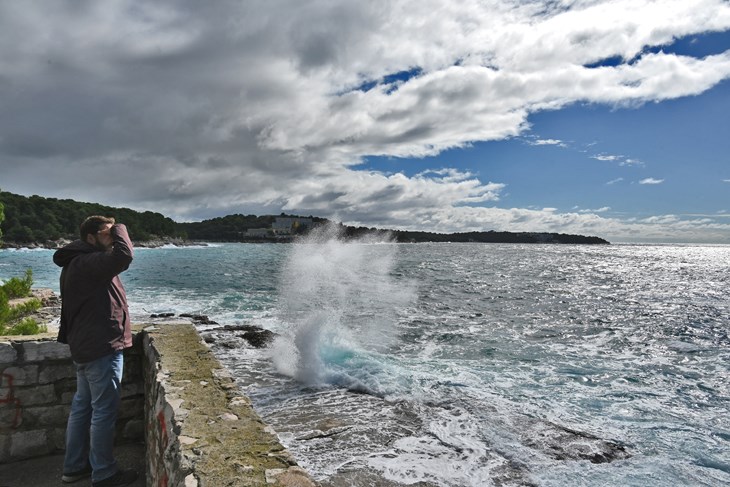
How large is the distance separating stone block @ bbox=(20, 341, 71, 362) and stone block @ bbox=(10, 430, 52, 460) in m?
0.83

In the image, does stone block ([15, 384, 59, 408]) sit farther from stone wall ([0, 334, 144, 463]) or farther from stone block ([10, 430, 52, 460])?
stone block ([10, 430, 52, 460])

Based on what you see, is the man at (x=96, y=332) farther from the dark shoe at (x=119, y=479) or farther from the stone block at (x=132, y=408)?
the stone block at (x=132, y=408)

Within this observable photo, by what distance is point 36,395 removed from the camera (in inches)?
188

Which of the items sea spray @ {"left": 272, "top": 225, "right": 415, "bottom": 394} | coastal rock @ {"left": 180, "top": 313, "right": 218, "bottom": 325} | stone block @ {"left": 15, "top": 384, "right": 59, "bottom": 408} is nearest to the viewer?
stone block @ {"left": 15, "top": 384, "right": 59, "bottom": 408}

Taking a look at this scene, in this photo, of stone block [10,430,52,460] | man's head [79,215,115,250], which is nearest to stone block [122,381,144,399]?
stone block [10,430,52,460]

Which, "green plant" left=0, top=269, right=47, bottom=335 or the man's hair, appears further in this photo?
"green plant" left=0, top=269, right=47, bottom=335

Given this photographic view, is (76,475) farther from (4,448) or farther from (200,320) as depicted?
(200,320)

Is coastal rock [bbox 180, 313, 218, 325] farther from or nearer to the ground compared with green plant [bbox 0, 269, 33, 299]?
nearer to the ground

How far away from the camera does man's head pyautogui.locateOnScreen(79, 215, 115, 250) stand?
3.96 m

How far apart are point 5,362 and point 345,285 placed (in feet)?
103

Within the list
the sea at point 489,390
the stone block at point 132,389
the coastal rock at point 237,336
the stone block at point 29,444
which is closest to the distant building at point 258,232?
the sea at point 489,390

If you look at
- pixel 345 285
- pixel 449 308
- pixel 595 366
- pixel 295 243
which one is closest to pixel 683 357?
pixel 595 366

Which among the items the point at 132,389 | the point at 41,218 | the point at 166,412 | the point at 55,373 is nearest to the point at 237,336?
the point at 132,389

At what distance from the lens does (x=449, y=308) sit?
2556 centimetres
